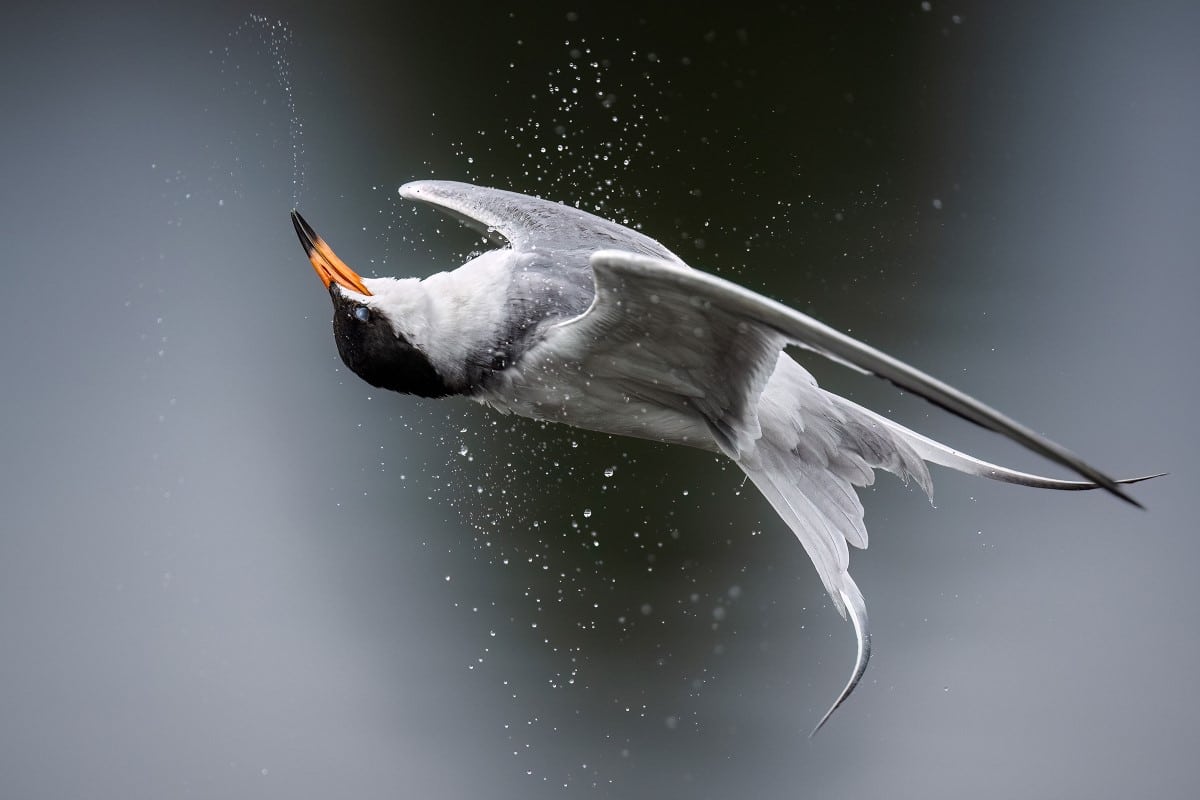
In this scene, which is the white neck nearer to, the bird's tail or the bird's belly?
the bird's belly

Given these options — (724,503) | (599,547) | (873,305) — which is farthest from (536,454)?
(873,305)

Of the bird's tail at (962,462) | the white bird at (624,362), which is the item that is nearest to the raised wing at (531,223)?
the white bird at (624,362)

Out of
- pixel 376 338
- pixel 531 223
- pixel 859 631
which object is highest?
Result: pixel 531 223

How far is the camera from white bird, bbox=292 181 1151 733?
3.57ft

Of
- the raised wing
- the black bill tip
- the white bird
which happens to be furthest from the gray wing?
the black bill tip

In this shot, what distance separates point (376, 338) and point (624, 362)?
23 centimetres

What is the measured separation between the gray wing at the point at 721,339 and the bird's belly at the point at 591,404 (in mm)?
35

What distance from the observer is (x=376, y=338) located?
1.17 meters

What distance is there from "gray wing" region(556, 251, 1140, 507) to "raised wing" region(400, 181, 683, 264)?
0.12 meters

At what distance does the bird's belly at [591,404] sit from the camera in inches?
46.1

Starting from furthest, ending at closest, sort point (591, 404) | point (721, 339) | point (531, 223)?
point (531, 223) < point (591, 404) < point (721, 339)

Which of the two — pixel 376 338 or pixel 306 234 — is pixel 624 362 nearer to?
pixel 376 338

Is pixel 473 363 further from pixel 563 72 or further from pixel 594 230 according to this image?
pixel 563 72

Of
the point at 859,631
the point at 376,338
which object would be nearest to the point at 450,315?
the point at 376,338
